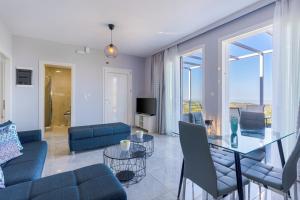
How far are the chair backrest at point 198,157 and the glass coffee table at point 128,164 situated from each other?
2.72ft

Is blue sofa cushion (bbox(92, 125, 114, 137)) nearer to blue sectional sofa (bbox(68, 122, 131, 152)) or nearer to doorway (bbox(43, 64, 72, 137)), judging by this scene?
blue sectional sofa (bbox(68, 122, 131, 152))

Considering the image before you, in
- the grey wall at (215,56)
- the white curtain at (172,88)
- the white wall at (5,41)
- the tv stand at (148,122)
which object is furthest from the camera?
the tv stand at (148,122)

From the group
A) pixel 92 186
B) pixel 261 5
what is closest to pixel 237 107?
pixel 261 5

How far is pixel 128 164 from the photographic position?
9.05 ft

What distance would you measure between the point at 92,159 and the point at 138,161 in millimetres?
874

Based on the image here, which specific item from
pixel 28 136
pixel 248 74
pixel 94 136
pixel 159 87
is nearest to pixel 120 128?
pixel 94 136

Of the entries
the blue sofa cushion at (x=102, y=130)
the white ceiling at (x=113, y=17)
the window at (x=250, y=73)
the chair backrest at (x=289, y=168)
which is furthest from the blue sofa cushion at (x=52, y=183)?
the window at (x=250, y=73)

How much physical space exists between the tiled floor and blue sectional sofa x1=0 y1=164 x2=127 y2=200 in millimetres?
664

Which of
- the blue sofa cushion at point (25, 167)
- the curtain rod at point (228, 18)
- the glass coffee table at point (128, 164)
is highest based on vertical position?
the curtain rod at point (228, 18)

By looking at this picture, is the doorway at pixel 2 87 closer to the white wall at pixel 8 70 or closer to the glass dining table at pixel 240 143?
the white wall at pixel 8 70

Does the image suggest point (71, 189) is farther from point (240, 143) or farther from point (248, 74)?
point (248, 74)

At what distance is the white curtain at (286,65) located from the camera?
2287mm

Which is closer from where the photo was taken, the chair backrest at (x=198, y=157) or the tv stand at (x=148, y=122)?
the chair backrest at (x=198, y=157)

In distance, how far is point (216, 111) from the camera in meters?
3.48
